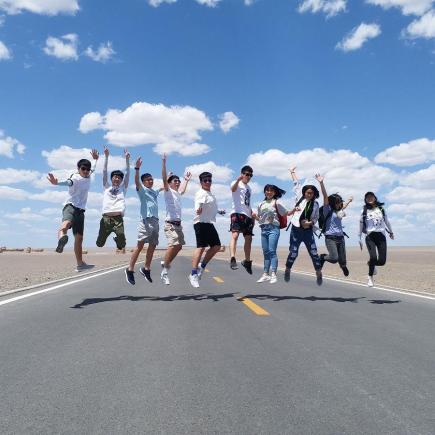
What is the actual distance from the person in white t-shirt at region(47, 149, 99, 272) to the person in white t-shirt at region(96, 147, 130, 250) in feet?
1.12

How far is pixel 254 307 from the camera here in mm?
7996

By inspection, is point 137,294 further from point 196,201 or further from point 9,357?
point 9,357

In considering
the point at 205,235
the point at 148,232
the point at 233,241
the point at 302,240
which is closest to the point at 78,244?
the point at 148,232

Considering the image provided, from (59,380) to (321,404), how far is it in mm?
2012

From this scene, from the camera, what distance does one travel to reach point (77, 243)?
29.3 ft

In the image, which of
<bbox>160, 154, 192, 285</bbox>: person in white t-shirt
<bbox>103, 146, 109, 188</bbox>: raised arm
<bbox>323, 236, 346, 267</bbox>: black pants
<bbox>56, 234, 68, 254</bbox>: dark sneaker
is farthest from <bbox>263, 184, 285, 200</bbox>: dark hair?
<bbox>56, 234, 68, 254</bbox>: dark sneaker

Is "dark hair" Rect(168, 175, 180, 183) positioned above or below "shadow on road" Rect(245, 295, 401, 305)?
above

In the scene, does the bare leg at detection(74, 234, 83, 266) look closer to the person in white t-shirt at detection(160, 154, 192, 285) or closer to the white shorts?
the white shorts

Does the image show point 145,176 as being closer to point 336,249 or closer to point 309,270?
point 336,249

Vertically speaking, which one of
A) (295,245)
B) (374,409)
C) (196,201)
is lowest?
(374,409)

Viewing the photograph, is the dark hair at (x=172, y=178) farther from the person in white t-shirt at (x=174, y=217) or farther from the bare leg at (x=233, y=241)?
the bare leg at (x=233, y=241)

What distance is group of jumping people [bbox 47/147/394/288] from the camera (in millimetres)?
8805

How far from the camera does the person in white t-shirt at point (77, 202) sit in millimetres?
8562

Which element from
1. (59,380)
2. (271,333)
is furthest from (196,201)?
(59,380)
